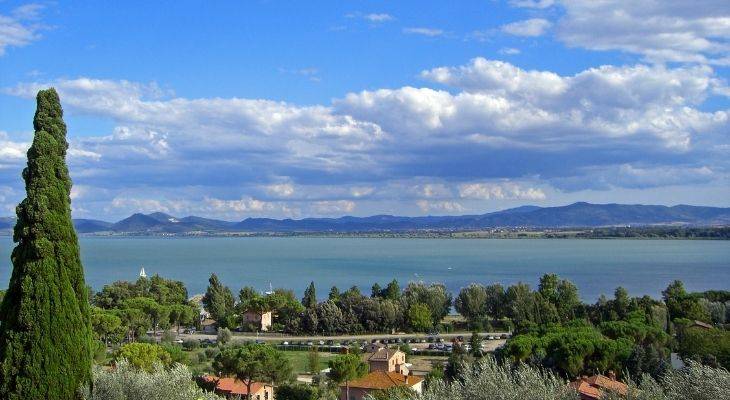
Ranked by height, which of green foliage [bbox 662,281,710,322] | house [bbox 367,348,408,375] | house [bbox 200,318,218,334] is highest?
green foliage [bbox 662,281,710,322]

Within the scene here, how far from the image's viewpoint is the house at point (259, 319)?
46031 mm

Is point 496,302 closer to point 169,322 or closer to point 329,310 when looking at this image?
point 329,310

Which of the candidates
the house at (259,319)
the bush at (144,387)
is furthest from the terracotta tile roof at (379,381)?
the house at (259,319)

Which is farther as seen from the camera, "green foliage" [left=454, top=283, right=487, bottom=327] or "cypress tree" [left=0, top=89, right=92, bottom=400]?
"green foliage" [left=454, top=283, right=487, bottom=327]

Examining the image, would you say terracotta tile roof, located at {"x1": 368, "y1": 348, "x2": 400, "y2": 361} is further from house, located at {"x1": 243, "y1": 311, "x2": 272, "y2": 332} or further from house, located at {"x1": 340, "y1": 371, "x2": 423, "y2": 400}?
house, located at {"x1": 243, "y1": 311, "x2": 272, "y2": 332}

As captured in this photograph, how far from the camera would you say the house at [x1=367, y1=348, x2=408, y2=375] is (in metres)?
28.0

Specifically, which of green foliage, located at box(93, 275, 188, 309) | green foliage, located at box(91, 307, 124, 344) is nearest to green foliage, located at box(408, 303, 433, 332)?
green foliage, located at box(93, 275, 188, 309)

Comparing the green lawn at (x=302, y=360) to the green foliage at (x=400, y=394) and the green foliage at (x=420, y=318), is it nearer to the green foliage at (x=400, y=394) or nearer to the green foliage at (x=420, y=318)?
the green foliage at (x=420, y=318)

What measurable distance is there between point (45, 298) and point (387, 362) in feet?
61.2

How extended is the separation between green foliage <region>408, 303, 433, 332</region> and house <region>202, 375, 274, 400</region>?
21828 mm

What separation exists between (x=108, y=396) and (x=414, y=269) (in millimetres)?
90601

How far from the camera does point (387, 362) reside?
27969 millimetres

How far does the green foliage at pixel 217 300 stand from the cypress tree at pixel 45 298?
124 feet

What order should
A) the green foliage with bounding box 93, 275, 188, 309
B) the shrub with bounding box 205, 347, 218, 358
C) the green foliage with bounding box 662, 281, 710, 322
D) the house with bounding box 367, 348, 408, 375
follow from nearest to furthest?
the house with bounding box 367, 348, 408, 375 < the shrub with bounding box 205, 347, 218, 358 < the green foliage with bounding box 662, 281, 710, 322 < the green foliage with bounding box 93, 275, 188, 309
